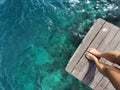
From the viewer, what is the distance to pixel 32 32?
863 centimetres

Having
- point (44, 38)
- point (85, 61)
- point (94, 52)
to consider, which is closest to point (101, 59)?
point (94, 52)

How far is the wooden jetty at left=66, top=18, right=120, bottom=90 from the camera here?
6078mm

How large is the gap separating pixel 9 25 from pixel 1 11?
0.70 metres

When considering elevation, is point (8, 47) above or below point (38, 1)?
below

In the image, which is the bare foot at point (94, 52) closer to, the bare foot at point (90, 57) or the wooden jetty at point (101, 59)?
the bare foot at point (90, 57)

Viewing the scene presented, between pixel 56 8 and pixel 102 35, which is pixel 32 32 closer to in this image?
pixel 56 8

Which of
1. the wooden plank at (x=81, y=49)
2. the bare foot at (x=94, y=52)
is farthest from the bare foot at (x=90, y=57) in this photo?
the wooden plank at (x=81, y=49)

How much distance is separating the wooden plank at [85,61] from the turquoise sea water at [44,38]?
1.61m

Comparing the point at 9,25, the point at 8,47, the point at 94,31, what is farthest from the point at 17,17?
the point at 94,31

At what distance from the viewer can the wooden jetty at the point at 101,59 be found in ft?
19.9

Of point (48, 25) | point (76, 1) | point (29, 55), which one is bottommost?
point (29, 55)

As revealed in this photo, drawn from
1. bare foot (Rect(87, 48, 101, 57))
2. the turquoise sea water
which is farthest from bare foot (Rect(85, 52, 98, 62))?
the turquoise sea water

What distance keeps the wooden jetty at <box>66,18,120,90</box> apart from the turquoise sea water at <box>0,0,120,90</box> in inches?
64.4

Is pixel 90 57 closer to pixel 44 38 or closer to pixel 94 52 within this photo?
pixel 94 52
